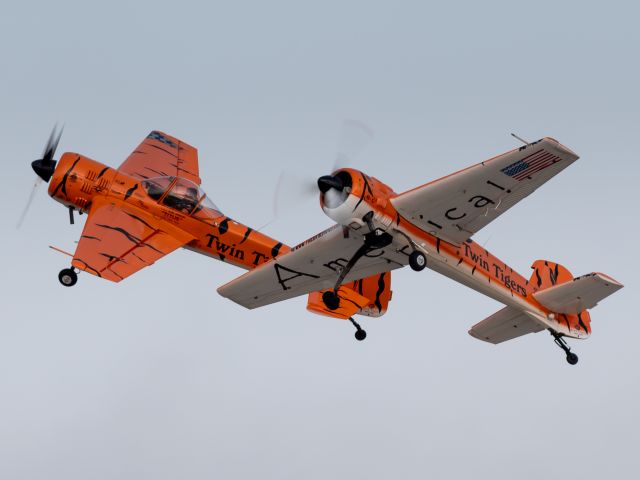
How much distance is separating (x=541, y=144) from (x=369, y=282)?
8255 millimetres

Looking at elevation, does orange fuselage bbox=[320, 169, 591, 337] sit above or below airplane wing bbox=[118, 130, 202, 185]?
below

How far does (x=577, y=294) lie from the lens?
29.8 m

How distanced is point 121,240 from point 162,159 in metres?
5.28

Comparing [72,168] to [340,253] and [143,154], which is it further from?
[340,253]

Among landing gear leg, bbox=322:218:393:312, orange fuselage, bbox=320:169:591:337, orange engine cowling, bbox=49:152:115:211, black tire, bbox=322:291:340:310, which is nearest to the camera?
orange fuselage, bbox=320:169:591:337

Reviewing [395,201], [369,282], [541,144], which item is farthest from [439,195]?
[369,282]

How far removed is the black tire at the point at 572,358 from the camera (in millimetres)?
30144

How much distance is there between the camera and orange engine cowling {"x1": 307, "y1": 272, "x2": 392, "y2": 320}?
30.2m

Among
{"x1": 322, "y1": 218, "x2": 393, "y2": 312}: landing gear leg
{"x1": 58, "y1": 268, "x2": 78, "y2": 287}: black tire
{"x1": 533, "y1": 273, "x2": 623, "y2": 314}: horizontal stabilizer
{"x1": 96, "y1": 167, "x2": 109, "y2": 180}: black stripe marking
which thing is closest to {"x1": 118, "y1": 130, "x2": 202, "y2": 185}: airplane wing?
{"x1": 96, "y1": 167, "x2": 109, "y2": 180}: black stripe marking

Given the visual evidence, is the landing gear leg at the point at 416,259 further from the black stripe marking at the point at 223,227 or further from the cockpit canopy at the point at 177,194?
the cockpit canopy at the point at 177,194

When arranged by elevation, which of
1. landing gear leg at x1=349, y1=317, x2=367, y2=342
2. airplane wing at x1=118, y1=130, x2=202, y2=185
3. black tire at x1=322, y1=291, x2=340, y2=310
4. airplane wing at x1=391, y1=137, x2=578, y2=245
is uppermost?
airplane wing at x1=118, y1=130, x2=202, y2=185

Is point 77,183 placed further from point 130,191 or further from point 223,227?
point 223,227

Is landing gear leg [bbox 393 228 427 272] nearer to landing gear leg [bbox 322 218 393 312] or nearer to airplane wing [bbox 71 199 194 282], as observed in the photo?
landing gear leg [bbox 322 218 393 312]

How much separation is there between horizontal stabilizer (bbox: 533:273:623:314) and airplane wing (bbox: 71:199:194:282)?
8642 millimetres
